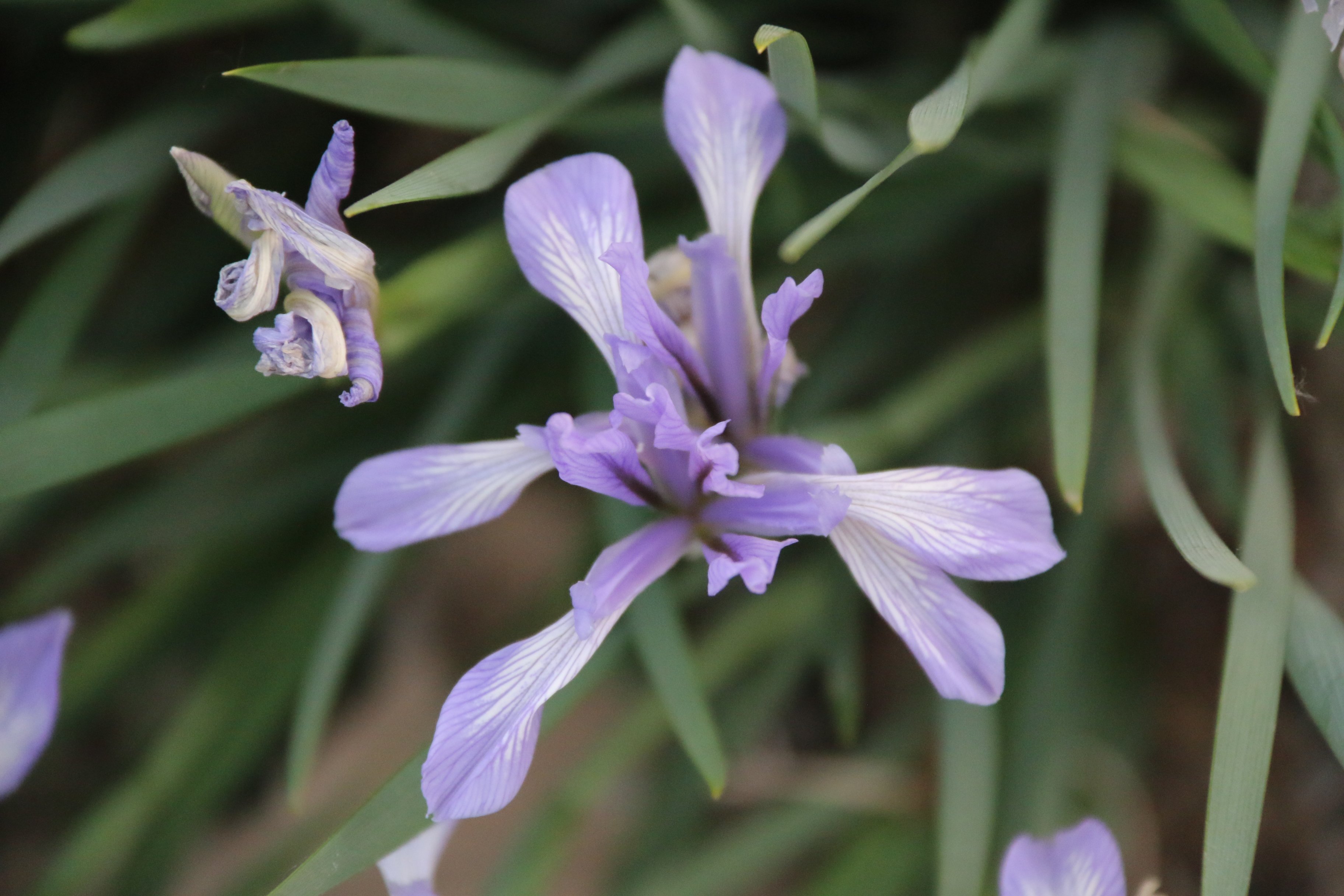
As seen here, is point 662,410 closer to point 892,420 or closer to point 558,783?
point 892,420

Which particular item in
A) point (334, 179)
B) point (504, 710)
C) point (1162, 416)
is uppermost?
point (334, 179)

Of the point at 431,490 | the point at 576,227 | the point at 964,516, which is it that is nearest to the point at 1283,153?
the point at 964,516

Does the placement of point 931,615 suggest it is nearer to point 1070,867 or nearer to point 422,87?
point 1070,867

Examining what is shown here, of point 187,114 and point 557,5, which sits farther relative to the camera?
point 557,5

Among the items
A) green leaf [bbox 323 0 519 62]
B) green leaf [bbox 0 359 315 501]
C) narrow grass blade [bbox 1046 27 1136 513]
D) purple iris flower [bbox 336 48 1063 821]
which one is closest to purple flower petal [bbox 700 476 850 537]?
purple iris flower [bbox 336 48 1063 821]

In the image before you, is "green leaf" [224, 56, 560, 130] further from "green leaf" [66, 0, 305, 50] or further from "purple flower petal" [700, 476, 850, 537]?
"purple flower petal" [700, 476, 850, 537]

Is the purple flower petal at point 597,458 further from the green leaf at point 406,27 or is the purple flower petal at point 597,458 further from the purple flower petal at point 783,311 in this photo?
the green leaf at point 406,27

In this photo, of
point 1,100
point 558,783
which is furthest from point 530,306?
point 1,100
